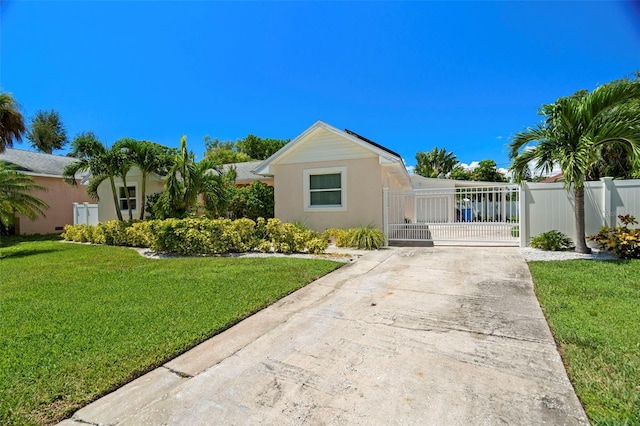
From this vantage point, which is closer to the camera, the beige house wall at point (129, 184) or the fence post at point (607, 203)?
the fence post at point (607, 203)

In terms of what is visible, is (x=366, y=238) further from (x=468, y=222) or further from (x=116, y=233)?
(x=116, y=233)

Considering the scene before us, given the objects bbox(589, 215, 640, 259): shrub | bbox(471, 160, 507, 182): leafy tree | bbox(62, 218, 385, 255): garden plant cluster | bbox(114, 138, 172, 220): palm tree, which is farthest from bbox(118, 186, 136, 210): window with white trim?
bbox(471, 160, 507, 182): leafy tree

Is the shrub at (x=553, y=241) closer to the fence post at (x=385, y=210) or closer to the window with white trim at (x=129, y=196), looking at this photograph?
the fence post at (x=385, y=210)

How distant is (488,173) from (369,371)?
40.5 meters

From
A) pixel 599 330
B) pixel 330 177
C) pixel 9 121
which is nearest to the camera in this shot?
pixel 599 330

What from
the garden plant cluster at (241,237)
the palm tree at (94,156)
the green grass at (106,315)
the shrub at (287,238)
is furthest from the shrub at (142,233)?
the shrub at (287,238)

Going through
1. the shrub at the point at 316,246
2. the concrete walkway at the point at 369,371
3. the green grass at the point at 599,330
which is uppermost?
the shrub at the point at 316,246

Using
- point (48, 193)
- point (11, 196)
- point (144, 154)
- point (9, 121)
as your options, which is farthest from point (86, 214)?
point (144, 154)

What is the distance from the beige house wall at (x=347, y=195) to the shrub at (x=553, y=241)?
4.90 meters

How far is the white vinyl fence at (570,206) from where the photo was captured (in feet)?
28.6

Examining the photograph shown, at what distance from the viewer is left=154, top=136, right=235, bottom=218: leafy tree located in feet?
37.2

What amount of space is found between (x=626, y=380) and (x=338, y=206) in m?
9.88

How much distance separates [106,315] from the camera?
4.57 meters

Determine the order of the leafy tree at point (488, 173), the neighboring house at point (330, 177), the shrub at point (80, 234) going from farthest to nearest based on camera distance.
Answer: the leafy tree at point (488, 173)
the shrub at point (80, 234)
the neighboring house at point (330, 177)
